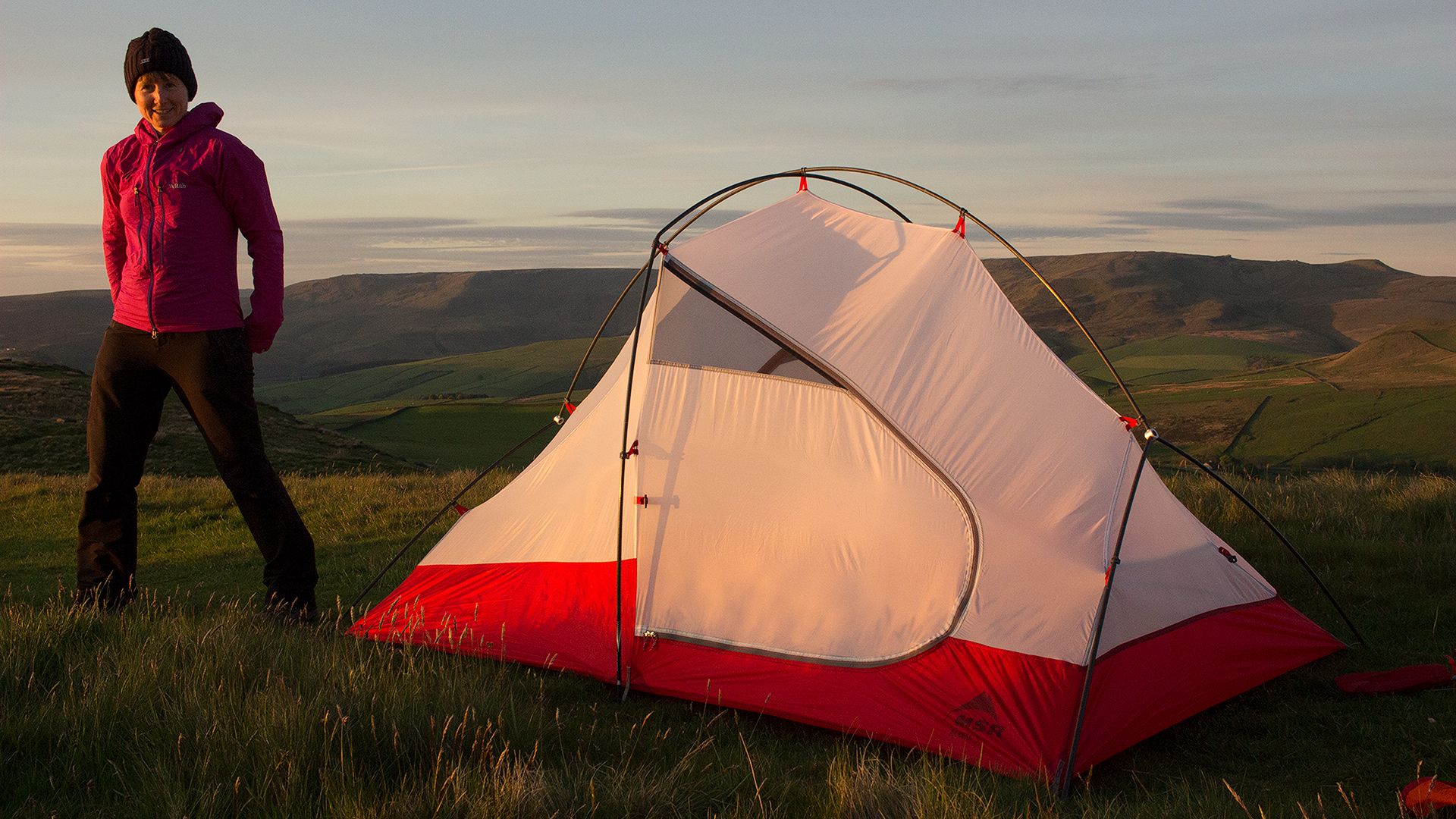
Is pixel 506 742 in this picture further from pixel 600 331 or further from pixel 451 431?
pixel 451 431

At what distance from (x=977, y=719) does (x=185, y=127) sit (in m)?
4.23

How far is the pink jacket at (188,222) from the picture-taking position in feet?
13.4

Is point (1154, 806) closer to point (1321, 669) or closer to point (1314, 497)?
point (1321, 669)

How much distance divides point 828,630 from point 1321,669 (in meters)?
2.52

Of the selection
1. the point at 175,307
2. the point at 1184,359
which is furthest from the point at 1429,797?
the point at 1184,359

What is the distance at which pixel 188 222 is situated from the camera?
13.4ft

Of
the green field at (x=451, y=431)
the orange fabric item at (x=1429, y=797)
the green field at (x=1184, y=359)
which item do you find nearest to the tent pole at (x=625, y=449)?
the orange fabric item at (x=1429, y=797)

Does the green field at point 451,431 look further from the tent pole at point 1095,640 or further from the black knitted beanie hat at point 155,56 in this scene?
the tent pole at point 1095,640

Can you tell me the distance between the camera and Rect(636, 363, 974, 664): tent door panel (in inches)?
156

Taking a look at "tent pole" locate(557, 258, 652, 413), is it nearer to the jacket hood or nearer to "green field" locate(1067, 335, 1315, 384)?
the jacket hood

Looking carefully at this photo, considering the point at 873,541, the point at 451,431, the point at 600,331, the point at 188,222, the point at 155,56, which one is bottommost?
the point at 451,431

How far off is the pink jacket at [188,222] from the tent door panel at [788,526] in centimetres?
192

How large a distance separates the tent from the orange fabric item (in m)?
0.96

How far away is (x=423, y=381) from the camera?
87.2 m
